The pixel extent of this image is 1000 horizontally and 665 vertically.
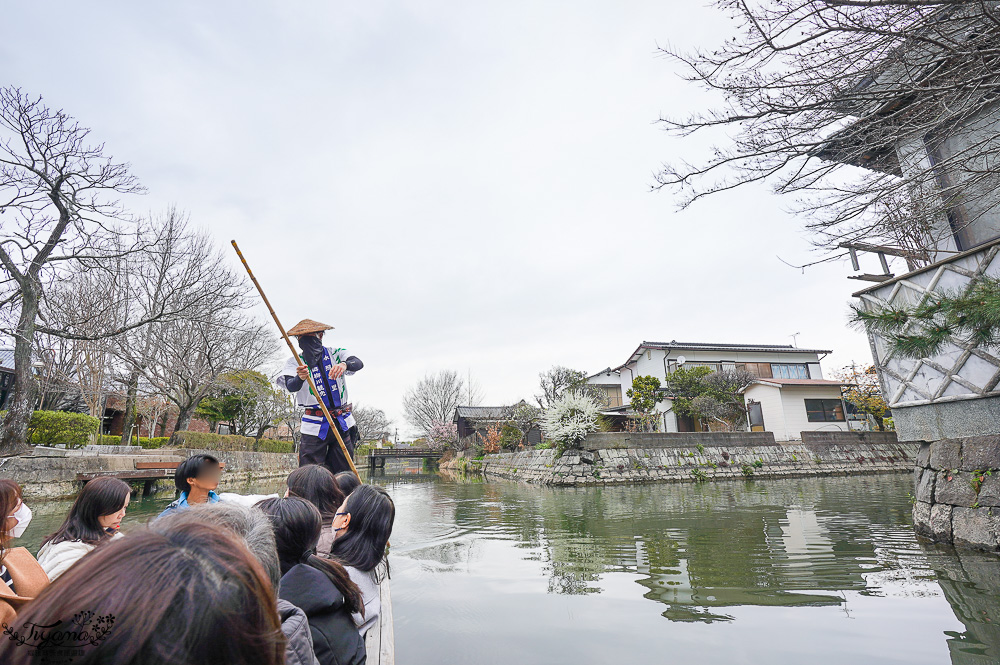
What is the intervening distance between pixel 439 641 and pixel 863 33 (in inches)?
192

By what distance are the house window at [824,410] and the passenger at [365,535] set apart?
87.1ft

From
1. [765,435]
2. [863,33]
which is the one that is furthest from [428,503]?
[765,435]

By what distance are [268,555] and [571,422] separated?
50.9 feet

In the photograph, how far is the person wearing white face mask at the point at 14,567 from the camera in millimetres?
1292

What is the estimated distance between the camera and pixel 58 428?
38.0 feet

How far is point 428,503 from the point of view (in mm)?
11039

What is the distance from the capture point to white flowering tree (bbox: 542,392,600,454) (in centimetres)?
1630

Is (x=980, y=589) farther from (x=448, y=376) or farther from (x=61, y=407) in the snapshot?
(x=448, y=376)

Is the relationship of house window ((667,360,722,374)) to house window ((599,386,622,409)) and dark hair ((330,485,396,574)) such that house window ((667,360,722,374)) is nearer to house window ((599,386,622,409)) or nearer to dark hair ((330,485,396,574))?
house window ((599,386,622,409))

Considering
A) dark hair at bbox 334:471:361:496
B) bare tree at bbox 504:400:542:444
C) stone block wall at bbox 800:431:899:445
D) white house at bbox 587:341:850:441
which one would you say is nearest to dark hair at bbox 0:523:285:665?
dark hair at bbox 334:471:361:496

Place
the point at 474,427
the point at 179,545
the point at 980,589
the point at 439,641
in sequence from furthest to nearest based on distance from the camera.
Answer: the point at 474,427 < the point at 980,589 < the point at 439,641 < the point at 179,545

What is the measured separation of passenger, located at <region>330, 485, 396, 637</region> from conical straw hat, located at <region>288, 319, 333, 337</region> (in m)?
2.73

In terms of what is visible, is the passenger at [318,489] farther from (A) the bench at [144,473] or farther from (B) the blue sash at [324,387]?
(A) the bench at [144,473]

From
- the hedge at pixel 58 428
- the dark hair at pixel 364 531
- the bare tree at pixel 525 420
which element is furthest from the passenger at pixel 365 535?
the bare tree at pixel 525 420
